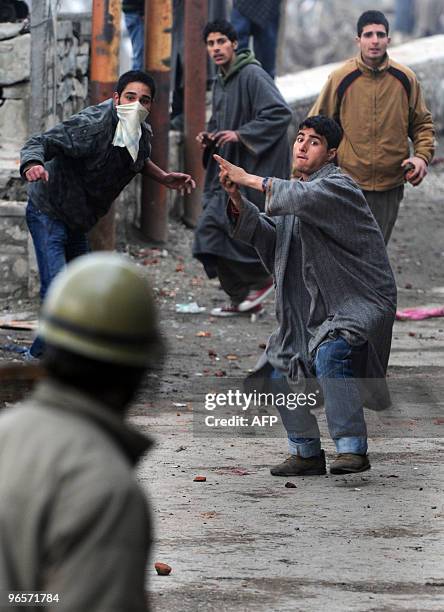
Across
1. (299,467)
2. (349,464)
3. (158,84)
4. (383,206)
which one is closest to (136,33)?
(158,84)

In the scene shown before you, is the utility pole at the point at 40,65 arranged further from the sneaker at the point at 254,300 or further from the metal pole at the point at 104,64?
the sneaker at the point at 254,300

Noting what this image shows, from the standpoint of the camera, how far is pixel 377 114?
27.4ft

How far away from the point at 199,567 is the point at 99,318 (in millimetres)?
2455

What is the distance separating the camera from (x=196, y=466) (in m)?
5.85

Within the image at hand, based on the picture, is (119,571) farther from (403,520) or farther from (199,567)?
(403,520)

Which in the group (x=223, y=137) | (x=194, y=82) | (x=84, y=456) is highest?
(x=194, y=82)

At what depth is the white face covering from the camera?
7062 mm

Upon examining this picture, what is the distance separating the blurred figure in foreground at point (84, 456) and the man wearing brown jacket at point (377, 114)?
6289mm

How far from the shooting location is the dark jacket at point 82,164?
23.2 feet

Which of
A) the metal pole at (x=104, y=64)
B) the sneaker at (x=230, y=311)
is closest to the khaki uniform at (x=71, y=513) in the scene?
the sneaker at (x=230, y=311)

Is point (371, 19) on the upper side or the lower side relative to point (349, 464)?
upper

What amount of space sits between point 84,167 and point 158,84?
13.0 ft


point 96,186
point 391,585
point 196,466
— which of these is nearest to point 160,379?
point 96,186

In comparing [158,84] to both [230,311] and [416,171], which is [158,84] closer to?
[230,311]
